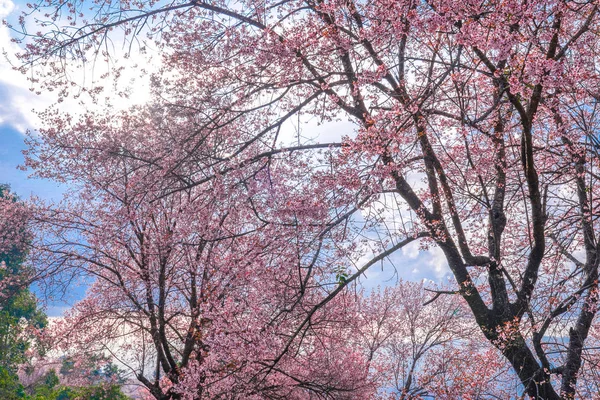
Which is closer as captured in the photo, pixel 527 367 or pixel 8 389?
pixel 527 367

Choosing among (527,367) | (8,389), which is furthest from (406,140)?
(8,389)

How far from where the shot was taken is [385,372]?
1920cm

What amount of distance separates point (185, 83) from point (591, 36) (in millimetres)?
6806

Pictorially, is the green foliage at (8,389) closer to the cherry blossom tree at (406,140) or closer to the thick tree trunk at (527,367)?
the cherry blossom tree at (406,140)

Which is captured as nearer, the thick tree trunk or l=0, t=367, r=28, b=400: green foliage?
the thick tree trunk

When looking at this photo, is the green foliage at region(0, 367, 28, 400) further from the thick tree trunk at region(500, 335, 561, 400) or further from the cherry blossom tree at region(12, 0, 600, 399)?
the thick tree trunk at region(500, 335, 561, 400)

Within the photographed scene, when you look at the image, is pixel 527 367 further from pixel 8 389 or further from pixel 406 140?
pixel 8 389

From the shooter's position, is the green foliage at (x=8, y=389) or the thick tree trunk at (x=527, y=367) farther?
the green foliage at (x=8, y=389)

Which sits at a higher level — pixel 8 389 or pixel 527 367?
pixel 527 367

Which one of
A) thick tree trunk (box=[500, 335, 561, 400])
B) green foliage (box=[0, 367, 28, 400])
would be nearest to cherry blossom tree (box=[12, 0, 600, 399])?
thick tree trunk (box=[500, 335, 561, 400])

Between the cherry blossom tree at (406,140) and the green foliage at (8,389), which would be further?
the green foliage at (8,389)

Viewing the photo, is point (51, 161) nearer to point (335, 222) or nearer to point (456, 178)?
point (335, 222)

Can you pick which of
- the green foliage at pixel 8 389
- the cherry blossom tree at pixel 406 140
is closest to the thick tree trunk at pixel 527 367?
the cherry blossom tree at pixel 406 140

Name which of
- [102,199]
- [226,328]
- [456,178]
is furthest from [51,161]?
[456,178]
